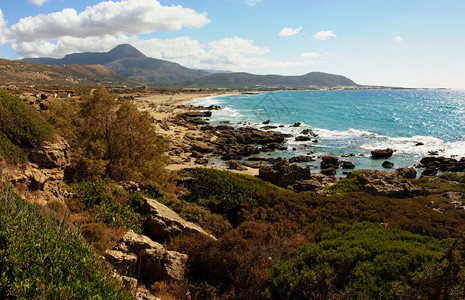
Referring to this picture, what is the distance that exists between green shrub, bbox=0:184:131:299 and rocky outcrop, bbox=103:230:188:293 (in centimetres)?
143

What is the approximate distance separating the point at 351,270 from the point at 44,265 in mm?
6935

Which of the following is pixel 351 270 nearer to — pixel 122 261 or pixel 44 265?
pixel 122 261

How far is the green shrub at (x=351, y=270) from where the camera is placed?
6504 mm

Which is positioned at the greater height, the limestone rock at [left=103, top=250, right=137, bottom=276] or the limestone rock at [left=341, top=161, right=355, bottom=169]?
the limestone rock at [left=103, top=250, right=137, bottom=276]

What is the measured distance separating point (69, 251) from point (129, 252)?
2738 millimetres

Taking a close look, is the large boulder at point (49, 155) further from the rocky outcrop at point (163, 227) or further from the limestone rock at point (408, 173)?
the limestone rock at point (408, 173)

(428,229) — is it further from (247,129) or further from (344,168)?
(247,129)

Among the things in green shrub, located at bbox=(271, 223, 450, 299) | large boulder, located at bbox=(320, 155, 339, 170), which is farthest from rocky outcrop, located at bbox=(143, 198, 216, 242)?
large boulder, located at bbox=(320, 155, 339, 170)

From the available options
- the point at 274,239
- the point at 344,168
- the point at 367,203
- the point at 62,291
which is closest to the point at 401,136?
the point at 344,168

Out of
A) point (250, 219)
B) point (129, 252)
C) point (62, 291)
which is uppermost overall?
point (62, 291)

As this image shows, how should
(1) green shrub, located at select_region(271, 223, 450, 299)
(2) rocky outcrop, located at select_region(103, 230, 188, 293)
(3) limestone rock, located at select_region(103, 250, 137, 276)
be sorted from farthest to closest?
(2) rocky outcrop, located at select_region(103, 230, 188, 293)
(3) limestone rock, located at select_region(103, 250, 137, 276)
(1) green shrub, located at select_region(271, 223, 450, 299)

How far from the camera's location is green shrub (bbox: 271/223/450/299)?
650cm

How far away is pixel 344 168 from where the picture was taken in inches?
1401

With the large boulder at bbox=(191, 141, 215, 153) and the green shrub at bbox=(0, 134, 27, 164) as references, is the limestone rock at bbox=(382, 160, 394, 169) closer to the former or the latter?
the large boulder at bbox=(191, 141, 215, 153)
